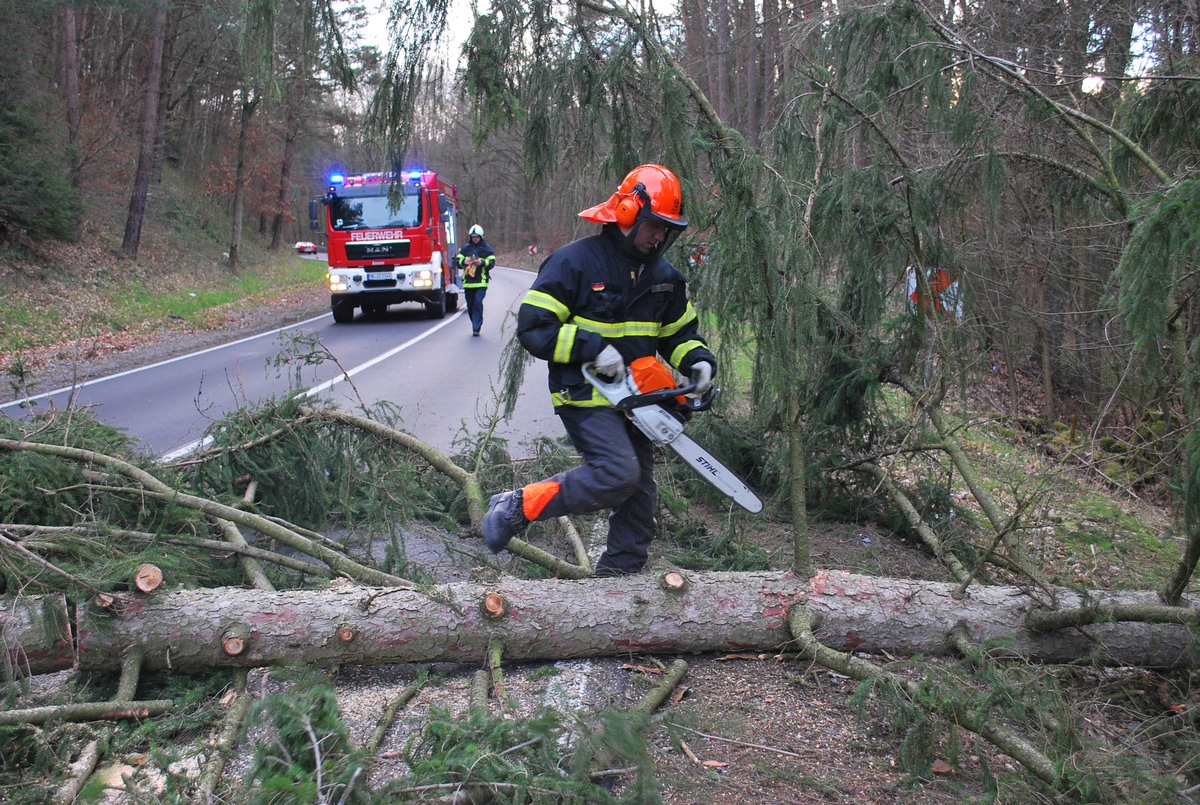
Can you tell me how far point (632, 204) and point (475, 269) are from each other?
37.9 feet

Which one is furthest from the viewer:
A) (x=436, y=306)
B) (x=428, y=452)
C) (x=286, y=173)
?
(x=286, y=173)

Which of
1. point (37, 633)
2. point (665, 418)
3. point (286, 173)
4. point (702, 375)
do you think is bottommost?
point (37, 633)

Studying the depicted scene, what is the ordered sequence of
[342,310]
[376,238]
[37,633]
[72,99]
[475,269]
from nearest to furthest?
[37,633], [475,269], [376,238], [342,310], [72,99]

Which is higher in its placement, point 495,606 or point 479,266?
point 479,266

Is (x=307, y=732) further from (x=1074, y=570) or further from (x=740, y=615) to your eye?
(x=1074, y=570)

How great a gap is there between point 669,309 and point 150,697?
2.61 m

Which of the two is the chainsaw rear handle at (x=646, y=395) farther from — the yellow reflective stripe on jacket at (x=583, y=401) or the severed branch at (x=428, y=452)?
the severed branch at (x=428, y=452)

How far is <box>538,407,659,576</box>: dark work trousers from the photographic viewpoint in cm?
348

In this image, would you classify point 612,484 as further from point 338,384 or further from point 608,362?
point 338,384

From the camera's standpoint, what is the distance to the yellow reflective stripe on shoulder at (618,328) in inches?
140

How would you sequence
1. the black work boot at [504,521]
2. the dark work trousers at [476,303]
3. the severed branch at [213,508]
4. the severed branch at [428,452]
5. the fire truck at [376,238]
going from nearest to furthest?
1. the black work boot at [504,521]
2. the severed branch at [213,508]
3. the severed branch at [428,452]
4. the dark work trousers at [476,303]
5. the fire truck at [376,238]

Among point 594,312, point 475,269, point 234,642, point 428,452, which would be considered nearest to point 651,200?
point 594,312

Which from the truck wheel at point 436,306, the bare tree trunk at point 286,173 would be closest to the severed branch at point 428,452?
the truck wheel at point 436,306

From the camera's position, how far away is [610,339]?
142 inches
